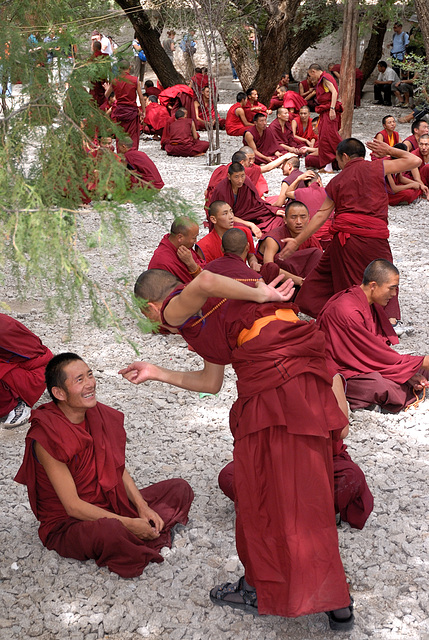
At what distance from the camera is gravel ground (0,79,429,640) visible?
295 cm

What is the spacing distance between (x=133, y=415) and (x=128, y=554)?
1618 mm

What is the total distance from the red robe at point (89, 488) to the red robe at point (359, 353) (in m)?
1.81

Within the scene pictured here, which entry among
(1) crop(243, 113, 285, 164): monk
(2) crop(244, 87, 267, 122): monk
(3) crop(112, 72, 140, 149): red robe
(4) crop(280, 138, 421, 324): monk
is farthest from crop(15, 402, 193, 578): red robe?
(2) crop(244, 87, 267, 122): monk

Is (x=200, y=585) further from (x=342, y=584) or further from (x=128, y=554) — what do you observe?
(x=342, y=584)

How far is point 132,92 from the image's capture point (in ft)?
35.7

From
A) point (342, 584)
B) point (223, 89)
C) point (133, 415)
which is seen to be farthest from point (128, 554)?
point (223, 89)

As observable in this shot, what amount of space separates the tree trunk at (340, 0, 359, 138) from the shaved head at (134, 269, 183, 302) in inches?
316

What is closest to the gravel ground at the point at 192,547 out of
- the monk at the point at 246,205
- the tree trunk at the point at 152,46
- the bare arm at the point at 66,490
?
the bare arm at the point at 66,490

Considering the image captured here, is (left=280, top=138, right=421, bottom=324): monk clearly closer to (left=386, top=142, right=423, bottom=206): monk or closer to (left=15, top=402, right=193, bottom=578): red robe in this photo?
(left=15, top=402, right=193, bottom=578): red robe

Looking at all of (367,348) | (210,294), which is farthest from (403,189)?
(210,294)

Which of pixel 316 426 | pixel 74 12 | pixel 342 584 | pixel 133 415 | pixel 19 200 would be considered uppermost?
pixel 74 12

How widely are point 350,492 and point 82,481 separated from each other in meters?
1.25

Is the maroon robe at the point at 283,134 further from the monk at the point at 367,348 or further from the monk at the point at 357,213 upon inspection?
the monk at the point at 367,348

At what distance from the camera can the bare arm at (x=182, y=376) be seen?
2906 mm
